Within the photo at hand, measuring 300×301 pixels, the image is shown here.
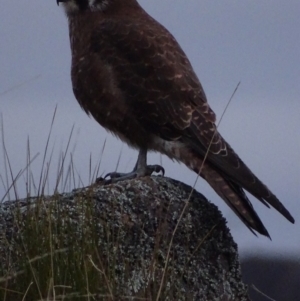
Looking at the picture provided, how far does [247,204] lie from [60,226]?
1.29m

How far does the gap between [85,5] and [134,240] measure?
2282mm

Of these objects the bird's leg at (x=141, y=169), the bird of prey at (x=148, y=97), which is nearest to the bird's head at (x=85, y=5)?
the bird of prey at (x=148, y=97)

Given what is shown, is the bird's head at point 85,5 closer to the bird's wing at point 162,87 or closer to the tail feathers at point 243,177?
the bird's wing at point 162,87

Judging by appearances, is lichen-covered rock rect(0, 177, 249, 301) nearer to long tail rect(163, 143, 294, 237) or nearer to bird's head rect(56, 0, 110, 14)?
long tail rect(163, 143, 294, 237)

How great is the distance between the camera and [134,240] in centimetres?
349

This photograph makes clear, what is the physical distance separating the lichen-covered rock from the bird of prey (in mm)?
588

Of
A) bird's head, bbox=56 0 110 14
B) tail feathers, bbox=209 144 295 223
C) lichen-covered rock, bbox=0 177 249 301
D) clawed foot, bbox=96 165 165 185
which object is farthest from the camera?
bird's head, bbox=56 0 110 14

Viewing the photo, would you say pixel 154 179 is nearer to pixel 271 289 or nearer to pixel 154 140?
pixel 154 140

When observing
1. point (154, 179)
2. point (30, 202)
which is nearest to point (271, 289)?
point (154, 179)

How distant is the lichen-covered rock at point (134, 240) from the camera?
10.1 ft

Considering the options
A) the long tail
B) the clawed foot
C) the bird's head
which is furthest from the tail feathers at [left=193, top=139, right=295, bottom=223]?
the bird's head

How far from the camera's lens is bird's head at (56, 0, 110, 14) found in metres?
5.36

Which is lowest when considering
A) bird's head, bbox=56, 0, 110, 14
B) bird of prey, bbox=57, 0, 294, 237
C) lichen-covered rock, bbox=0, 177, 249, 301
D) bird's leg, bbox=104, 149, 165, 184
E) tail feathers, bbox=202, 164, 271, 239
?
lichen-covered rock, bbox=0, 177, 249, 301

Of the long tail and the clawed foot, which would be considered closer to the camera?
the long tail
